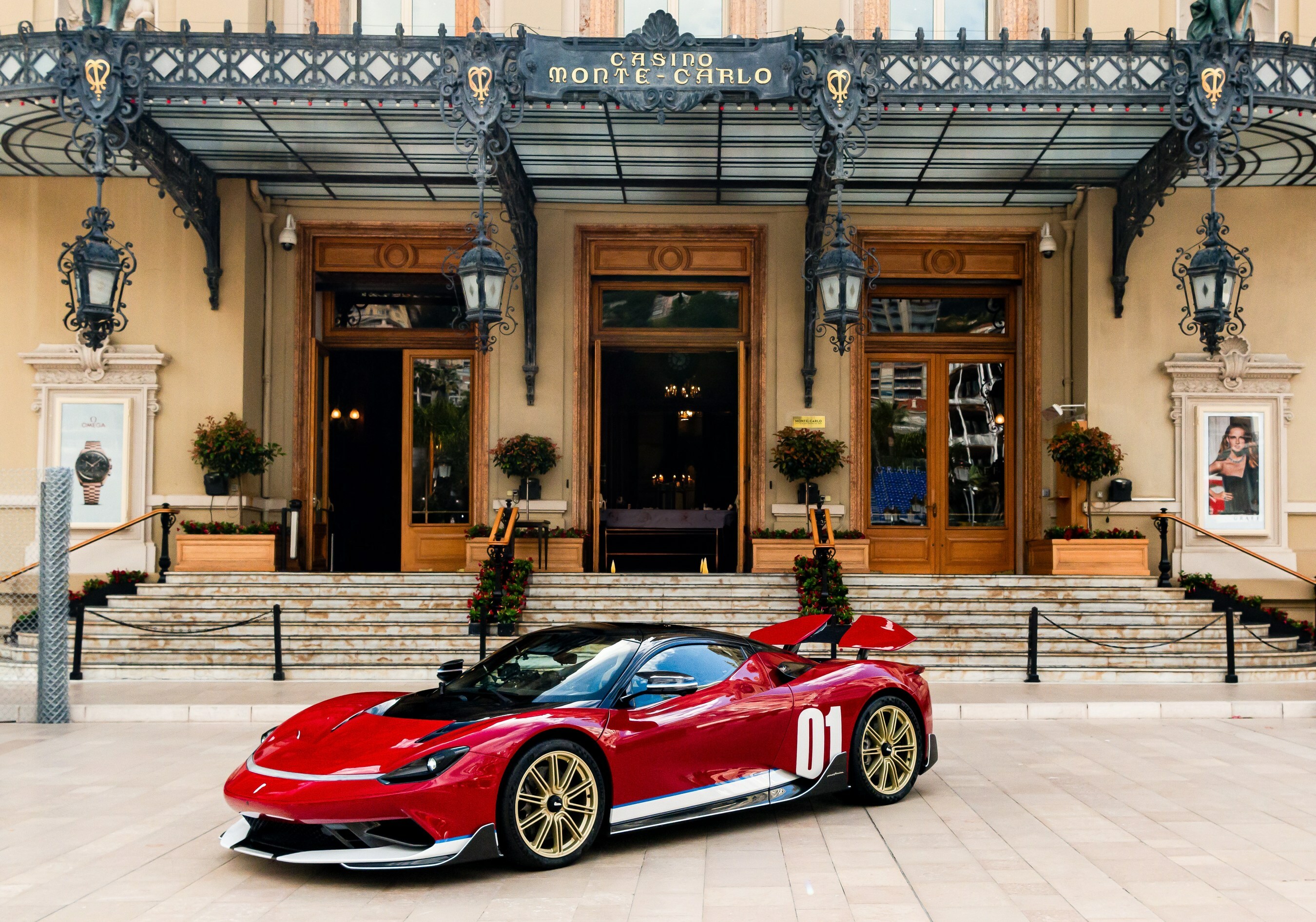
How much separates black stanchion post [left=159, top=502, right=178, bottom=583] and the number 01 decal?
11.9 m

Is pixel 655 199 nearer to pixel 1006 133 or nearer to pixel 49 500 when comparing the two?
pixel 1006 133

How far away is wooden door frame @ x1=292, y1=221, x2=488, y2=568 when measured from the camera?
18.9 metres

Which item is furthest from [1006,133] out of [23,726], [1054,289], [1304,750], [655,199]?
[23,726]

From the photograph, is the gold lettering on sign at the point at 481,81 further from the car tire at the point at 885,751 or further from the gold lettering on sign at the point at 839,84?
the car tire at the point at 885,751

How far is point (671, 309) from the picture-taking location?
1973cm

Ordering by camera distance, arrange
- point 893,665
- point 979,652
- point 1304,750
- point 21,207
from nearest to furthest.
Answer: point 893,665 < point 1304,750 < point 979,652 < point 21,207

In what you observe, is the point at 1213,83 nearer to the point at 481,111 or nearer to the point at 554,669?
the point at 481,111

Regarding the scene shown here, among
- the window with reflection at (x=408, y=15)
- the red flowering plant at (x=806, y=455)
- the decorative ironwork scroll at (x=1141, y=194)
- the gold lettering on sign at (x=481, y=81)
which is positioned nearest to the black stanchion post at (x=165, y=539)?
the gold lettering on sign at (x=481, y=81)

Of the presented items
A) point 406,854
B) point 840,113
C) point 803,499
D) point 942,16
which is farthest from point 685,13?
point 406,854

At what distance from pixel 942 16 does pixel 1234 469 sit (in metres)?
8.08

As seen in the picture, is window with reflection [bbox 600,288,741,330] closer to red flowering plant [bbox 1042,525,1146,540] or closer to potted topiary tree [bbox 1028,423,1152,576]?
potted topiary tree [bbox 1028,423,1152,576]

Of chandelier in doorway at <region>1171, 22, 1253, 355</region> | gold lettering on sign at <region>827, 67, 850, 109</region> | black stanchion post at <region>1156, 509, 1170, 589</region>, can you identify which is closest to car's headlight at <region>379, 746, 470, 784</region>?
gold lettering on sign at <region>827, 67, 850, 109</region>

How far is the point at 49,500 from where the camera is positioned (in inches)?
429

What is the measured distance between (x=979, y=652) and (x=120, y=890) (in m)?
10.5
